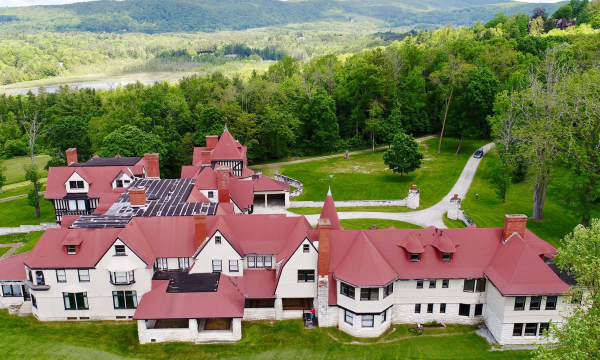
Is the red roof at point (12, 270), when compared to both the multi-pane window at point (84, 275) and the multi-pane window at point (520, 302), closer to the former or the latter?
the multi-pane window at point (84, 275)

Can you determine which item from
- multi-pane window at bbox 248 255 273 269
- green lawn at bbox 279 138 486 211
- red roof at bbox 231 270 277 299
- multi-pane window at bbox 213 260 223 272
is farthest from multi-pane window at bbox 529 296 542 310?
green lawn at bbox 279 138 486 211

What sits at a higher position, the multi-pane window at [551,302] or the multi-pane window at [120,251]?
the multi-pane window at [120,251]

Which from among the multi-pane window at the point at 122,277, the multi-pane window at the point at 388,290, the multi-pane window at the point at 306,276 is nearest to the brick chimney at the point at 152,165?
the multi-pane window at the point at 122,277

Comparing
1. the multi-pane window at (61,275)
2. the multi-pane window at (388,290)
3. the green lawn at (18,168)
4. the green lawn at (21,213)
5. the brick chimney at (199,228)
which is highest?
the brick chimney at (199,228)

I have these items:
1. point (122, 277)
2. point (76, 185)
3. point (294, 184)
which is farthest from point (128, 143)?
point (122, 277)

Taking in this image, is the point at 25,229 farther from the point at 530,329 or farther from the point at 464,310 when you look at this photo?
the point at 530,329

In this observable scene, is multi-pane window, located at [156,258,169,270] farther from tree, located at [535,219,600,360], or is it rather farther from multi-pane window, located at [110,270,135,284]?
tree, located at [535,219,600,360]
